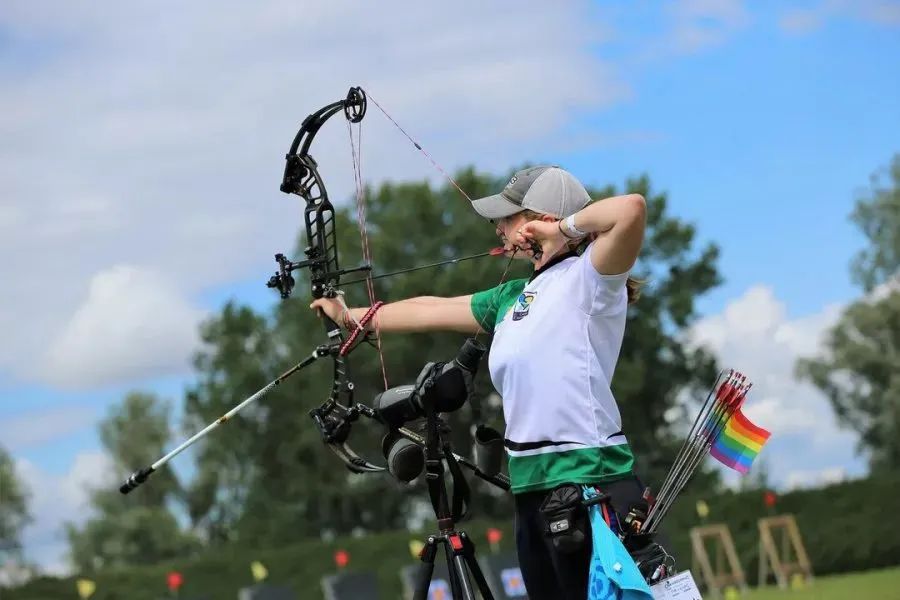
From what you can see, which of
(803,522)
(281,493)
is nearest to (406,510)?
(281,493)

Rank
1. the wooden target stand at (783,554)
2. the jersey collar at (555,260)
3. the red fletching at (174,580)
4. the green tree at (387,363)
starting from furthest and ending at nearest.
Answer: the green tree at (387,363)
the wooden target stand at (783,554)
the red fletching at (174,580)
the jersey collar at (555,260)

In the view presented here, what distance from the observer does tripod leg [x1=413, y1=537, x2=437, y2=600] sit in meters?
4.12

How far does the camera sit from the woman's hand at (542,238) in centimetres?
406

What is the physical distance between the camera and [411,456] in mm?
4180

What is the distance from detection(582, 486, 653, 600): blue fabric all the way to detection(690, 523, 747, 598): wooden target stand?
52.1 ft

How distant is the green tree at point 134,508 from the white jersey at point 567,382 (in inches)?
1936

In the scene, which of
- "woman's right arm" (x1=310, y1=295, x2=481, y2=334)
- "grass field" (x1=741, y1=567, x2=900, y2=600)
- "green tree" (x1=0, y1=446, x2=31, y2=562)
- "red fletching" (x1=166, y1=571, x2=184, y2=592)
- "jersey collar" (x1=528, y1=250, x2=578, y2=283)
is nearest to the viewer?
"jersey collar" (x1=528, y1=250, x2=578, y2=283)

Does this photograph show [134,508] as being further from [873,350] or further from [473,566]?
[473,566]

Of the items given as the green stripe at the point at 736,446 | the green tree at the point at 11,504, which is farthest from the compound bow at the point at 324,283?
the green tree at the point at 11,504

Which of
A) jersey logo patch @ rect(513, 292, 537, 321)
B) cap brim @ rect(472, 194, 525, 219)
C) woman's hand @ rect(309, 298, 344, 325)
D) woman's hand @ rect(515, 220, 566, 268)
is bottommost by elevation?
jersey logo patch @ rect(513, 292, 537, 321)

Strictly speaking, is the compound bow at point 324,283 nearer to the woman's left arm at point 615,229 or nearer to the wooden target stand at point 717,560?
the woman's left arm at point 615,229

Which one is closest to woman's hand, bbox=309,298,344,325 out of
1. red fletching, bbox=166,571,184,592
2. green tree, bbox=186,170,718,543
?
red fletching, bbox=166,571,184,592

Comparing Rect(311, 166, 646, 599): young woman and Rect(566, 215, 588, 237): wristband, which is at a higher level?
Rect(566, 215, 588, 237): wristband

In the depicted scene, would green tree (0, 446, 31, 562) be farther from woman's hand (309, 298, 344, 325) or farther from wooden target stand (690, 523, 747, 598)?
woman's hand (309, 298, 344, 325)
